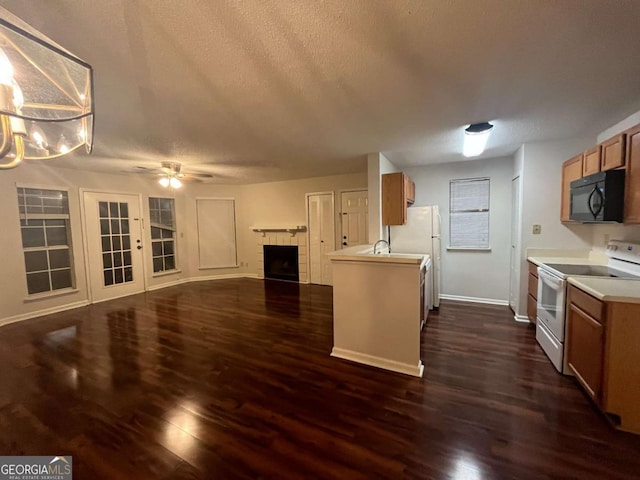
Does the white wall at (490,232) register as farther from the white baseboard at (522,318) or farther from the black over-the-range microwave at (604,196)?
the black over-the-range microwave at (604,196)

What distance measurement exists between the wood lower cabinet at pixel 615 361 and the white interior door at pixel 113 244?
6.81m

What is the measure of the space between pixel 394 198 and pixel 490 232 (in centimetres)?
196

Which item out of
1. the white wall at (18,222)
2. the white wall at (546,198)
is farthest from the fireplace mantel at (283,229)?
the white wall at (546,198)

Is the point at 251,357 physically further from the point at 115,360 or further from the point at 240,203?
the point at 240,203

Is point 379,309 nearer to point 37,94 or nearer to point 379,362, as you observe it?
point 379,362

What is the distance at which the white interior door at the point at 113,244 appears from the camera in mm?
4809

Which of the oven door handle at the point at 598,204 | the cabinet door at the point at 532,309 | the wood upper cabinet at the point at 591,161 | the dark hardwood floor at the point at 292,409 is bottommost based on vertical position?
the dark hardwood floor at the point at 292,409

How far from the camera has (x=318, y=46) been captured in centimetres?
145

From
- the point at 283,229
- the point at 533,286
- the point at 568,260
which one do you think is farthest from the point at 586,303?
the point at 283,229

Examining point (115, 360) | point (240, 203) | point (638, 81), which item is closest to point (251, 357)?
point (115, 360)

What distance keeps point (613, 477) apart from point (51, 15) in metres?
3.66

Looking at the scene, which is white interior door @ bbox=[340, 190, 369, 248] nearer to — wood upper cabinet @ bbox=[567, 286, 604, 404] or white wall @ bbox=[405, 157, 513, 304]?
white wall @ bbox=[405, 157, 513, 304]

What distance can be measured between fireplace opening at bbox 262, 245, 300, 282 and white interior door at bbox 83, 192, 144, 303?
2.71 meters

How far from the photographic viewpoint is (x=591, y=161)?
2.62 m
